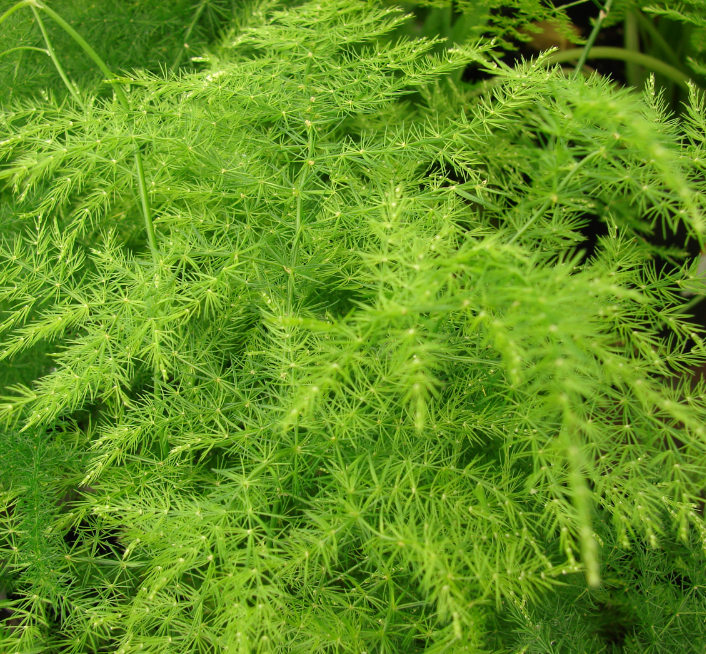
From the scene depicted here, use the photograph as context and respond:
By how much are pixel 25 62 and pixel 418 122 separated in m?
0.86

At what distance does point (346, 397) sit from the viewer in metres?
0.82

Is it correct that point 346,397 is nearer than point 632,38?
Yes

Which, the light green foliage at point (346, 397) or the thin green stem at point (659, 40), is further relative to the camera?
the thin green stem at point (659, 40)

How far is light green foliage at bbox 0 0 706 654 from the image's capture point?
27.4 inches

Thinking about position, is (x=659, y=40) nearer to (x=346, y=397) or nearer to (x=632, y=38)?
(x=632, y=38)

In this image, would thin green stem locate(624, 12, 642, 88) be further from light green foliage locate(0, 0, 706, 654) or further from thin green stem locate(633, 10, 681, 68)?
light green foliage locate(0, 0, 706, 654)

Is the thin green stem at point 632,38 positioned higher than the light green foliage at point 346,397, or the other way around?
the thin green stem at point 632,38

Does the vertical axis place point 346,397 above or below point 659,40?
below

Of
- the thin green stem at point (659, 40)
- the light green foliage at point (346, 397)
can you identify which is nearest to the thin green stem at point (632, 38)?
the thin green stem at point (659, 40)

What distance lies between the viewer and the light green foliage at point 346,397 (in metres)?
0.69

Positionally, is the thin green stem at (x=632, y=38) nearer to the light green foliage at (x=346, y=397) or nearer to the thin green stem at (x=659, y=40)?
the thin green stem at (x=659, y=40)

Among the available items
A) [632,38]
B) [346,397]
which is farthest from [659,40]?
[346,397]

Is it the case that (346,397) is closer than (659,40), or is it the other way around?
(346,397)

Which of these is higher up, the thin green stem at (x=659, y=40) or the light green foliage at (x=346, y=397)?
the thin green stem at (x=659, y=40)
